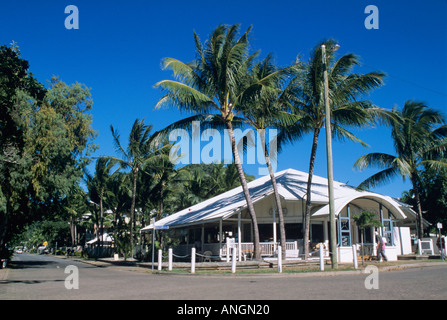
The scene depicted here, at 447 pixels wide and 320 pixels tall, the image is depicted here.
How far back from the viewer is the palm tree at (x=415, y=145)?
86.5 ft

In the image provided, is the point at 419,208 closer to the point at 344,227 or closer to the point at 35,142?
the point at 344,227

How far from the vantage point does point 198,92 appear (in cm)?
1992

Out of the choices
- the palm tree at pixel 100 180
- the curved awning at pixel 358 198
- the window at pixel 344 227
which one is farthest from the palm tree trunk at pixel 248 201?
the palm tree at pixel 100 180

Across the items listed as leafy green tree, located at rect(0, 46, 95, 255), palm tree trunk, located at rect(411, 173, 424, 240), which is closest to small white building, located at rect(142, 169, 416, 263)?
palm tree trunk, located at rect(411, 173, 424, 240)

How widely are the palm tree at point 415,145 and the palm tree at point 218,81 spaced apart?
10917 millimetres

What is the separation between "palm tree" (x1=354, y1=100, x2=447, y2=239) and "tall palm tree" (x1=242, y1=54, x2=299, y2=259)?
834 cm

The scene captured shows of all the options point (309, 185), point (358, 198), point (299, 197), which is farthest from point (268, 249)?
point (358, 198)

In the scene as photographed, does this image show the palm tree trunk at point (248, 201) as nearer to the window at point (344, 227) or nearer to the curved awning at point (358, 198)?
the curved awning at point (358, 198)

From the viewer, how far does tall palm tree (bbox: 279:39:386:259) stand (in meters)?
19.6

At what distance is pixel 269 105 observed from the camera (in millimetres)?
21312

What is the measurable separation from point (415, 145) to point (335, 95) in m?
10.1

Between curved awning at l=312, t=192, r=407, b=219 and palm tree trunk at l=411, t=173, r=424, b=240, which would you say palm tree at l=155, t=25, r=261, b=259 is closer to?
curved awning at l=312, t=192, r=407, b=219

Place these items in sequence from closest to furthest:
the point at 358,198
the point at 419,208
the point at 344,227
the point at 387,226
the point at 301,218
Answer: the point at 358,198 < the point at 344,227 < the point at 301,218 < the point at 387,226 < the point at 419,208

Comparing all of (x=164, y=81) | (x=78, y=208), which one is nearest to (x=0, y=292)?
(x=164, y=81)
